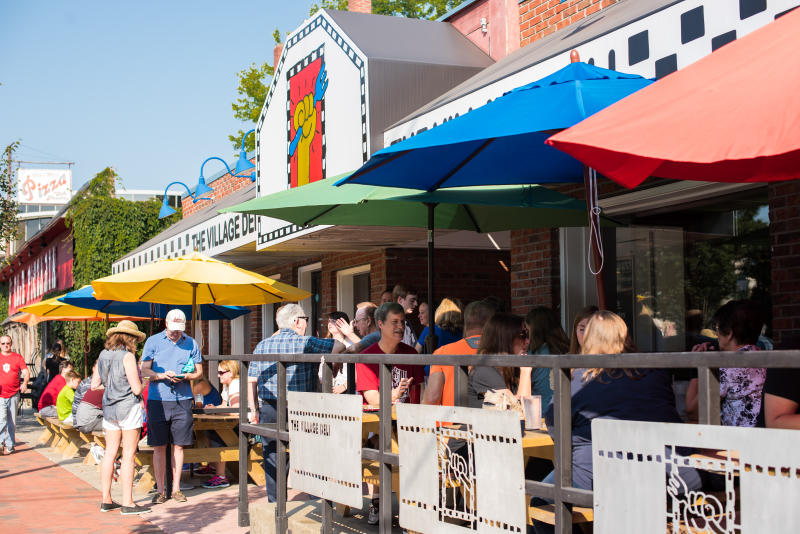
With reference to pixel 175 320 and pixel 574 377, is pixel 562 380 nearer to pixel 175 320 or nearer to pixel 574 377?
pixel 574 377

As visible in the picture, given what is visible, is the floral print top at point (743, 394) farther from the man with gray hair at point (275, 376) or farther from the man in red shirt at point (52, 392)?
the man in red shirt at point (52, 392)

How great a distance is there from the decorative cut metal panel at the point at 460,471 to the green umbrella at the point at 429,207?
219cm

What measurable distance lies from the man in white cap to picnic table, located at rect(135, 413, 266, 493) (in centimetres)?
43

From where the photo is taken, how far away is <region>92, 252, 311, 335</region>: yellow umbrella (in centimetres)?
869

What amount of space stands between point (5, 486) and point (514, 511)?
26.3 ft

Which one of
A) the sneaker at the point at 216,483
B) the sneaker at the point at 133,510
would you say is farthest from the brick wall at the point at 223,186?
the sneaker at the point at 133,510

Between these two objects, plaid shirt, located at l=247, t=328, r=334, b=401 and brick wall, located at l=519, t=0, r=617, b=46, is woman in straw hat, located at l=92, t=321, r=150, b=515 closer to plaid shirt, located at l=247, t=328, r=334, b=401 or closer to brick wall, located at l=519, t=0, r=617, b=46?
plaid shirt, located at l=247, t=328, r=334, b=401

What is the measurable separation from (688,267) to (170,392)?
4610mm

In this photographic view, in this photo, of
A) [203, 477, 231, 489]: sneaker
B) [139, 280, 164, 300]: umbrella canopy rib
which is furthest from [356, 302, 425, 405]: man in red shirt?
[139, 280, 164, 300]: umbrella canopy rib

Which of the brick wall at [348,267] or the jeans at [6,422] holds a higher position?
the brick wall at [348,267]

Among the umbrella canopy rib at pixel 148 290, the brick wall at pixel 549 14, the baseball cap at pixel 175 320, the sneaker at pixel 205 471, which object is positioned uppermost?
the brick wall at pixel 549 14

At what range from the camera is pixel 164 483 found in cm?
809

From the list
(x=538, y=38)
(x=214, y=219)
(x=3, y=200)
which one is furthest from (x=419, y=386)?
(x=3, y=200)

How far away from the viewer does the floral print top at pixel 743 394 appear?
4.21 metres
